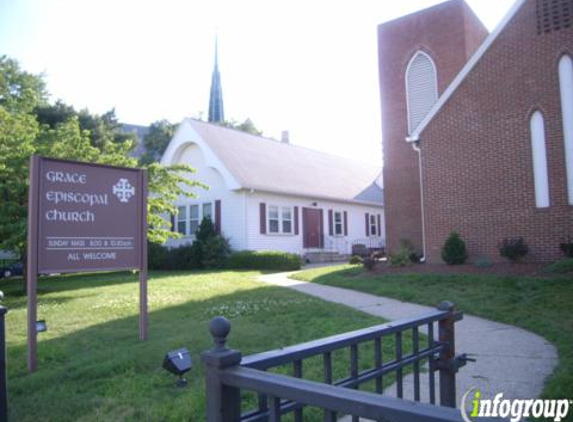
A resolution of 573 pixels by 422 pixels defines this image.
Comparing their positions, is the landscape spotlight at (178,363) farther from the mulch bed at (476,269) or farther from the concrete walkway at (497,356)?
the mulch bed at (476,269)

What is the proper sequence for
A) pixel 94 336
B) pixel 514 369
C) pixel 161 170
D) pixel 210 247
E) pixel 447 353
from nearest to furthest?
pixel 447 353 → pixel 514 369 → pixel 94 336 → pixel 161 170 → pixel 210 247

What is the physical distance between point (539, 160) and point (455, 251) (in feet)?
10.3

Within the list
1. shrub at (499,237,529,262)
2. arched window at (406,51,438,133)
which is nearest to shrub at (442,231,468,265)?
shrub at (499,237,529,262)

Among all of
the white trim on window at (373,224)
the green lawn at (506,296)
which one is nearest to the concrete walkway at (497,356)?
the green lawn at (506,296)

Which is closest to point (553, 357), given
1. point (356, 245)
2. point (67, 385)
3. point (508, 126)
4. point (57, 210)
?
point (67, 385)

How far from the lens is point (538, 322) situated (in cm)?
786

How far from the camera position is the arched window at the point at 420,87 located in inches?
703

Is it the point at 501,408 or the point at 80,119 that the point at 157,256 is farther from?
the point at 501,408

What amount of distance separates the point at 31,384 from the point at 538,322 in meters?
7.00

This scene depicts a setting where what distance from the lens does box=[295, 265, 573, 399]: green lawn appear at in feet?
22.6

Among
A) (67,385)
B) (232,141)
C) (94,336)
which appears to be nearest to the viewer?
(67,385)

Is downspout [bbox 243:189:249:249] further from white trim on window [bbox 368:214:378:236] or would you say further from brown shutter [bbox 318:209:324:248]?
white trim on window [bbox 368:214:378:236]

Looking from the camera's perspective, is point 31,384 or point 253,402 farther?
point 31,384

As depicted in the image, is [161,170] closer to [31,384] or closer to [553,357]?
[31,384]
